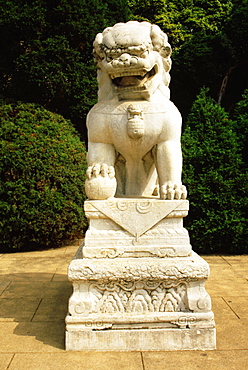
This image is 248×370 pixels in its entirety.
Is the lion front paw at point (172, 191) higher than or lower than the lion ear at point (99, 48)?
lower

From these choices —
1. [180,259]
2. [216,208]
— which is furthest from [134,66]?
[216,208]

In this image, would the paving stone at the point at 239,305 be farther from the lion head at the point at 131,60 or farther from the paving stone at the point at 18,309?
the lion head at the point at 131,60

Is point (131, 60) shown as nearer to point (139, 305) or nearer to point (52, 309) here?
point (139, 305)

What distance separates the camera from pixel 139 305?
2.79 meters

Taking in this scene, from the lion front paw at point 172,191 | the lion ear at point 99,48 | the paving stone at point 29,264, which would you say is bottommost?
the paving stone at point 29,264

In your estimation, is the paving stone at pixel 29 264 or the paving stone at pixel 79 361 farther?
the paving stone at pixel 29 264

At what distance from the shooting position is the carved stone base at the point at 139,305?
2699 mm

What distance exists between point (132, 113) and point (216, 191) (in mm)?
3283

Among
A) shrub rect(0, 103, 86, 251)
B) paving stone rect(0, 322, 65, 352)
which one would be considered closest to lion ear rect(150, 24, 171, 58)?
paving stone rect(0, 322, 65, 352)

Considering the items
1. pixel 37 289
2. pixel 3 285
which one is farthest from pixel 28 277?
pixel 37 289

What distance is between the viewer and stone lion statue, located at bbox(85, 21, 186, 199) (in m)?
2.85

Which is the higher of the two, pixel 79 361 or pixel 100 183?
pixel 100 183

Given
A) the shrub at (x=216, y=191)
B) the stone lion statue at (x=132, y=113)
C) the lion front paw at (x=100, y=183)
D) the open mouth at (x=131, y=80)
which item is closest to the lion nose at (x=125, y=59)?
the stone lion statue at (x=132, y=113)

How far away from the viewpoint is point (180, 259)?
2.80 metres
